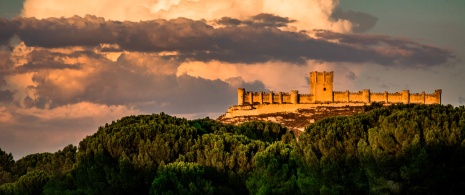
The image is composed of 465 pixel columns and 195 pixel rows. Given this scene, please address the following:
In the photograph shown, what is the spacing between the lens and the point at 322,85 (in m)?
185

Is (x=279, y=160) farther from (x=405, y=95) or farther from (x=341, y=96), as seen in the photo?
(x=341, y=96)

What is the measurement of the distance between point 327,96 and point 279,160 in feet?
364

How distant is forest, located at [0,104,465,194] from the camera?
64438 millimetres

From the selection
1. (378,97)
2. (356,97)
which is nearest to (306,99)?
(356,97)

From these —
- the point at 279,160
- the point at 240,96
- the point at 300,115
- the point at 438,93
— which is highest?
the point at 438,93

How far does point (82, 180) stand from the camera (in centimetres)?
7781

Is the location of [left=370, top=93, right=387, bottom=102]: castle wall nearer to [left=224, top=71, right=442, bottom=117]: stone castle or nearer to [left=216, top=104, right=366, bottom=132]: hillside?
[left=224, top=71, right=442, bottom=117]: stone castle

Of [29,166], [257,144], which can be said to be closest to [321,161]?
[257,144]

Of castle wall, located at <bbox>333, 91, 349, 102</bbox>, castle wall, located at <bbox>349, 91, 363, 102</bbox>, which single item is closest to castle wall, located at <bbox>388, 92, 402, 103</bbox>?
castle wall, located at <bbox>349, 91, 363, 102</bbox>

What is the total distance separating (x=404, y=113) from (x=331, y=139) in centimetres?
553

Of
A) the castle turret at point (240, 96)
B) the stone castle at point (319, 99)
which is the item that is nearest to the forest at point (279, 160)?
the stone castle at point (319, 99)

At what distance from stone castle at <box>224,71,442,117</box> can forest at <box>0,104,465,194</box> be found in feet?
300

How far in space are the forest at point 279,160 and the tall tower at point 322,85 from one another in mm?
95862

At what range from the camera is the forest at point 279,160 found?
6444 centimetres
